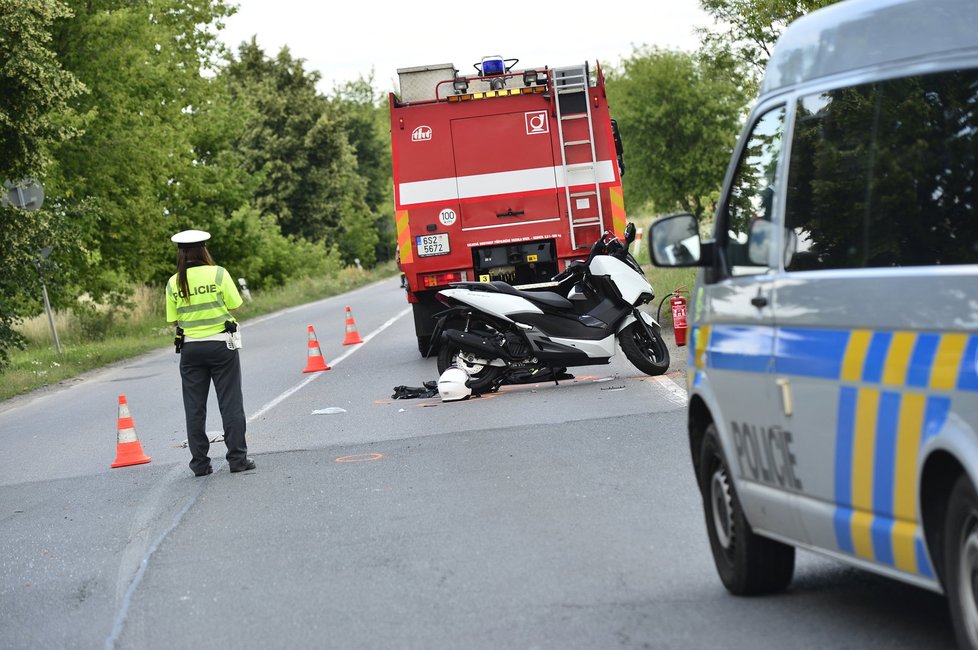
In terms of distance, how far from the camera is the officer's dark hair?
37.3 feet

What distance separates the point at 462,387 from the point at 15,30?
35.0ft

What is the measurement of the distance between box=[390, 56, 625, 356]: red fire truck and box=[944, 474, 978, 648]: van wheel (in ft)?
47.9

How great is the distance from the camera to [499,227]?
19.0 metres

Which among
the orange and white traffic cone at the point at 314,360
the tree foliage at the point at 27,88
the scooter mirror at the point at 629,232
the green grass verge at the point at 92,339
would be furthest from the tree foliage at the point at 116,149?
the scooter mirror at the point at 629,232

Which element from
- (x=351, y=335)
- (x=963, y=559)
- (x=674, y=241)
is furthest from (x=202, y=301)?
(x=351, y=335)

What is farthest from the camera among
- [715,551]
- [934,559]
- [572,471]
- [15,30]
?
[15,30]

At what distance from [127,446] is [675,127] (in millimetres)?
47496

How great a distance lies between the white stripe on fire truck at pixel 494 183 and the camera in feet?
61.9

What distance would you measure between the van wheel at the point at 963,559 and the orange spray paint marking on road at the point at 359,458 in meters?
7.13

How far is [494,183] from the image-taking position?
19.0 m

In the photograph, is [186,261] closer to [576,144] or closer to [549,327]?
[549,327]

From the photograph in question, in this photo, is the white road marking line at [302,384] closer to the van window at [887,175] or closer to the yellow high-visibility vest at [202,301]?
the yellow high-visibility vest at [202,301]

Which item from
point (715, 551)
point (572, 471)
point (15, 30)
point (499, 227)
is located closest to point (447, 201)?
point (499, 227)

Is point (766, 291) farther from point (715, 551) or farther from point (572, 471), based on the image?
point (572, 471)
